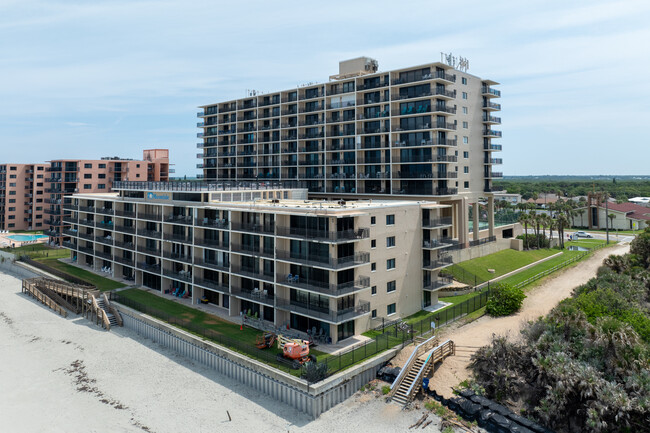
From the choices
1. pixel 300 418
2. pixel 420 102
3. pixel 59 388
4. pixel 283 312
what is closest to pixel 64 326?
pixel 59 388

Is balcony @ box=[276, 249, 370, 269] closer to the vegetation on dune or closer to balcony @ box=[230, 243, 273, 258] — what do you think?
balcony @ box=[230, 243, 273, 258]

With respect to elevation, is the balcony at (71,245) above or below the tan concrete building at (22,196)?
below

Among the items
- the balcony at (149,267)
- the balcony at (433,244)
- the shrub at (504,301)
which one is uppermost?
the balcony at (433,244)

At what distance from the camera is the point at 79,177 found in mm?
102812

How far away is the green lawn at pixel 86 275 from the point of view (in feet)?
199

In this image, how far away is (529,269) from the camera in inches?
2768

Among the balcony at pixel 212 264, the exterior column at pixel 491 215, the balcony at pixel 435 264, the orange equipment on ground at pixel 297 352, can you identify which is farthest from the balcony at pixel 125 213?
the exterior column at pixel 491 215

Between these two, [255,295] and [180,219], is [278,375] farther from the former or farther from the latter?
[180,219]

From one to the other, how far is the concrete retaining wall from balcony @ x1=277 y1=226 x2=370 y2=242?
11.0 meters

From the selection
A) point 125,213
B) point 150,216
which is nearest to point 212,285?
point 150,216

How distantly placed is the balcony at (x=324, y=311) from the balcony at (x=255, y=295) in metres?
1.53

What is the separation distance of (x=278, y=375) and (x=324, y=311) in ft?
26.2

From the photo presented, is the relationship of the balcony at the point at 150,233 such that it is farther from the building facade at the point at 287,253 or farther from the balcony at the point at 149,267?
the balcony at the point at 149,267

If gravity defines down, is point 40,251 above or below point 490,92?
below
